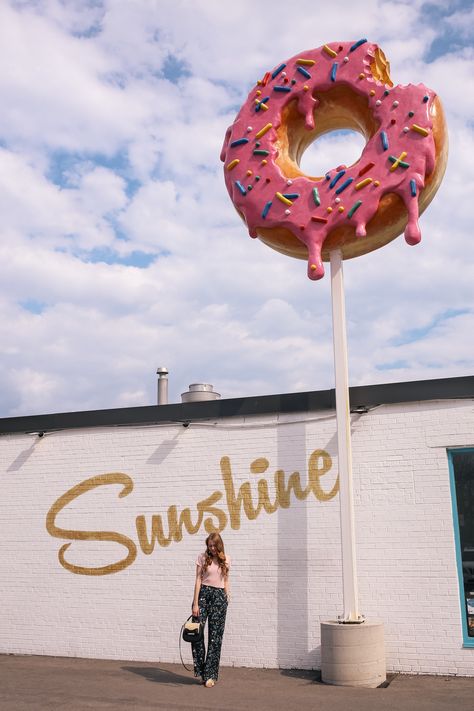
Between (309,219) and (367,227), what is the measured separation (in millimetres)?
710

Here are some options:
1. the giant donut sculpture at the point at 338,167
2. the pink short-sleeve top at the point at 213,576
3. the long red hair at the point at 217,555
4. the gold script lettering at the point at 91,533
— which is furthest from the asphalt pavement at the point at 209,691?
the giant donut sculpture at the point at 338,167

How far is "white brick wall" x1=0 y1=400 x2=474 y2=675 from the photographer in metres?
8.25

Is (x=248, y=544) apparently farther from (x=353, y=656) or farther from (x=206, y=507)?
(x=353, y=656)

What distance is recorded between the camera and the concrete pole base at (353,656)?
7.48 metres

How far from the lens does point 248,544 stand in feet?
29.8

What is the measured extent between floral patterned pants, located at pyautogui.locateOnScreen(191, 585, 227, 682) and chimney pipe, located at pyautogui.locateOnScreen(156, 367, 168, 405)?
13.7 feet

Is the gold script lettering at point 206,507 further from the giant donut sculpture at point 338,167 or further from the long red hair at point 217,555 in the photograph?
the giant donut sculpture at point 338,167

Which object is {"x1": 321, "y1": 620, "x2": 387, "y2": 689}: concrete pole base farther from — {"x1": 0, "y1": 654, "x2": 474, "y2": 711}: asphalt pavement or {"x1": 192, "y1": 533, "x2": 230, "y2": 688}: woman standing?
{"x1": 192, "y1": 533, "x2": 230, "y2": 688}: woman standing

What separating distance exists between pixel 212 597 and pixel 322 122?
6.18 meters

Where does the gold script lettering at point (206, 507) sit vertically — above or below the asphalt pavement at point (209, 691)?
above

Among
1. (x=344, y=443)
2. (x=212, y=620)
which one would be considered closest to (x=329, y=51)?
(x=344, y=443)

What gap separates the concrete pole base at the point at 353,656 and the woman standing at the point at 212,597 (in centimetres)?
119

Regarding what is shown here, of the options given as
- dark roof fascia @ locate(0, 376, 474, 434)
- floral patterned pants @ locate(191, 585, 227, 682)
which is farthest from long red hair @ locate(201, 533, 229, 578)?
dark roof fascia @ locate(0, 376, 474, 434)

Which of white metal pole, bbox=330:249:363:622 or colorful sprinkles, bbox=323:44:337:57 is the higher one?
colorful sprinkles, bbox=323:44:337:57
